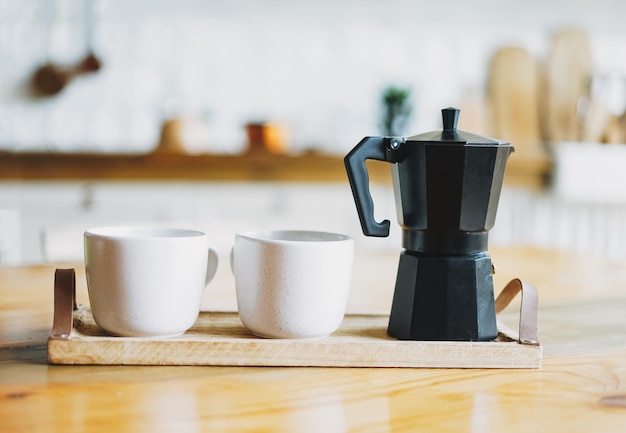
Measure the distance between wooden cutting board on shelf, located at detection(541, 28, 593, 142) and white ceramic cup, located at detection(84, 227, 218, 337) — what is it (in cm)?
243

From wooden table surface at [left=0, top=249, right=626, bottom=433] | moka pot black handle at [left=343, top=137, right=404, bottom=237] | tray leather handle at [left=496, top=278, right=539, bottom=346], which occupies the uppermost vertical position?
moka pot black handle at [left=343, top=137, right=404, bottom=237]

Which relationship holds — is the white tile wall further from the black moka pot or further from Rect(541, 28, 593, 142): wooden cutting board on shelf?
the black moka pot

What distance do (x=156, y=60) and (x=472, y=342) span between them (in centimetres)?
218

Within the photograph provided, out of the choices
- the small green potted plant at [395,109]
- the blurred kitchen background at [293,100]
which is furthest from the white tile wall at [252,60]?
the small green potted plant at [395,109]

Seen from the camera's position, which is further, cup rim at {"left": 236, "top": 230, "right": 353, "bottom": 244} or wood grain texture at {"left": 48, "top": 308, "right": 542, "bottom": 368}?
cup rim at {"left": 236, "top": 230, "right": 353, "bottom": 244}

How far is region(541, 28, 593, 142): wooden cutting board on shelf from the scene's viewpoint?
9.20 feet

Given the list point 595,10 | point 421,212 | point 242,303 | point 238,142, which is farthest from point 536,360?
point 595,10

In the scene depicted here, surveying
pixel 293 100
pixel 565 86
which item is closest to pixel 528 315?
pixel 293 100

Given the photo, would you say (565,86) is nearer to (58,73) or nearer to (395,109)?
(395,109)

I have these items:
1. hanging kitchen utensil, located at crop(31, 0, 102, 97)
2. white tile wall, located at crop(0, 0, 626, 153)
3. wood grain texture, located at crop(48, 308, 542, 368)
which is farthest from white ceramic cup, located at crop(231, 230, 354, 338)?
hanging kitchen utensil, located at crop(31, 0, 102, 97)

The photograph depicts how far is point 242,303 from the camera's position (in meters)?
0.68

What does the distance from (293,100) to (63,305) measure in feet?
6.97

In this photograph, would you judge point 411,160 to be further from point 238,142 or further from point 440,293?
point 238,142

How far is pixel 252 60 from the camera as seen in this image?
2.67 metres
